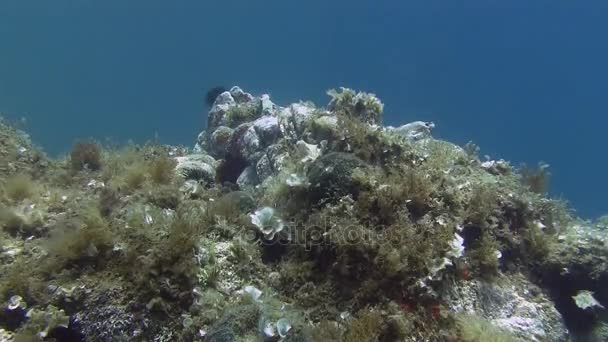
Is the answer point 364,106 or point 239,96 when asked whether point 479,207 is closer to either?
point 364,106

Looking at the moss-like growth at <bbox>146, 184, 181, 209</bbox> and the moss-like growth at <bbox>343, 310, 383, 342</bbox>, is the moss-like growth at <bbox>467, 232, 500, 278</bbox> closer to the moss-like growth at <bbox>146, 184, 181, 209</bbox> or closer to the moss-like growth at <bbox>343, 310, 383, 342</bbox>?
the moss-like growth at <bbox>343, 310, 383, 342</bbox>

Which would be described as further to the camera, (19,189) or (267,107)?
(267,107)

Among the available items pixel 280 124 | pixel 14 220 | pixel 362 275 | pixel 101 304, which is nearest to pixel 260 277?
pixel 362 275

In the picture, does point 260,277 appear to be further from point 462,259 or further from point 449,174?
point 449,174

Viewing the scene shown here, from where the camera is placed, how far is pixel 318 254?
5566 millimetres

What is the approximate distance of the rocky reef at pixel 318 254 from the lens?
4.81 meters

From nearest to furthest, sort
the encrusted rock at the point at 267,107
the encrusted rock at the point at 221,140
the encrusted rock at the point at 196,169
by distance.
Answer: the encrusted rock at the point at 196,169 < the encrusted rock at the point at 221,140 < the encrusted rock at the point at 267,107

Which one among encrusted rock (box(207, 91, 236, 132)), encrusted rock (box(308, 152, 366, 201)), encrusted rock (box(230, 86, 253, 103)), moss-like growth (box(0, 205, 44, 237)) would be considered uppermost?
encrusted rock (box(230, 86, 253, 103))

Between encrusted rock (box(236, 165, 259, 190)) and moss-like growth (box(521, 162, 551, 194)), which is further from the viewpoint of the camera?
encrusted rock (box(236, 165, 259, 190))

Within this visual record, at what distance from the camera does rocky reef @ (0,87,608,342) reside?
4.81 meters

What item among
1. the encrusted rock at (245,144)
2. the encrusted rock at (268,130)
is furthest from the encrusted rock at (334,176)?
the encrusted rock at (245,144)

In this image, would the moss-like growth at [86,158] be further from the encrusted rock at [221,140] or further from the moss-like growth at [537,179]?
the moss-like growth at [537,179]

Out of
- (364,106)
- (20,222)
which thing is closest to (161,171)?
(20,222)

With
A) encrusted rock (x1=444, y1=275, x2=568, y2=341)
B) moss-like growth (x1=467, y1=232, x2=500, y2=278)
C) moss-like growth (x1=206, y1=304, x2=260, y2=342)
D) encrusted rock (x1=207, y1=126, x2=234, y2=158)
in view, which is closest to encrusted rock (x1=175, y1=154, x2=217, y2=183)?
encrusted rock (x1=207, y1=126, x2=234, y2=158)
